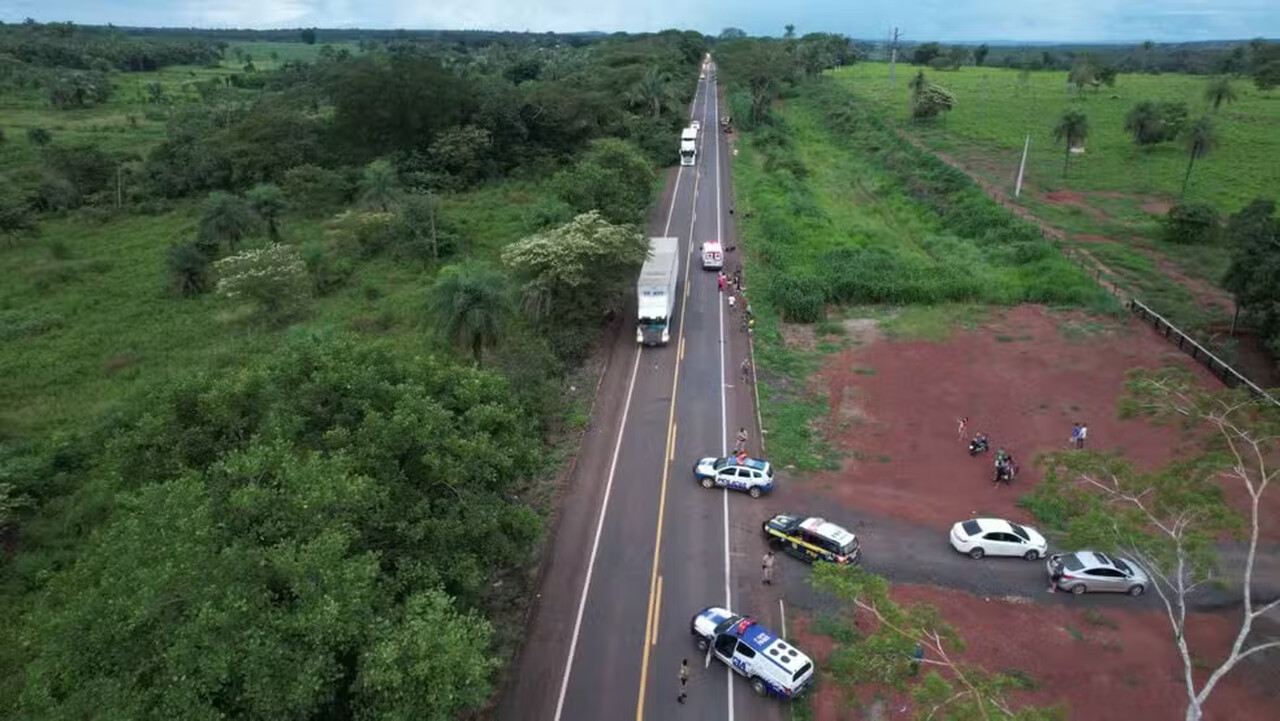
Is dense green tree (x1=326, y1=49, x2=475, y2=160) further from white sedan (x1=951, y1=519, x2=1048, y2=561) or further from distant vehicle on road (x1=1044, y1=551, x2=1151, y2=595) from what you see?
distant vehicle on road (x1=1044, y1=551, x2=1151, y2=595)

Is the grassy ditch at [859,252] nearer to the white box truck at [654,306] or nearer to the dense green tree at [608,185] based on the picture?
the white box truck at [654,306]

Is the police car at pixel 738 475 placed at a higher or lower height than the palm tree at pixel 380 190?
lower

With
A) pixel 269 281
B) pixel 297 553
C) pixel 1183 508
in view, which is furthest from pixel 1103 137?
pixel 297 553

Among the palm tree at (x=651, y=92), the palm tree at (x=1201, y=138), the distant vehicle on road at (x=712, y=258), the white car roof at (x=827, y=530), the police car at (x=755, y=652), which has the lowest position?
the police car at (x=755, y=652)

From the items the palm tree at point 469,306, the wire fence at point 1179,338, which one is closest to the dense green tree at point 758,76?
the wire fence at point 1179,338

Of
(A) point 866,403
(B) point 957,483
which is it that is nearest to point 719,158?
(A) point 866,403

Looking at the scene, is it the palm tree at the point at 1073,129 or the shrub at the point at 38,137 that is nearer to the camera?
the palm tree at the point at 1073,129
